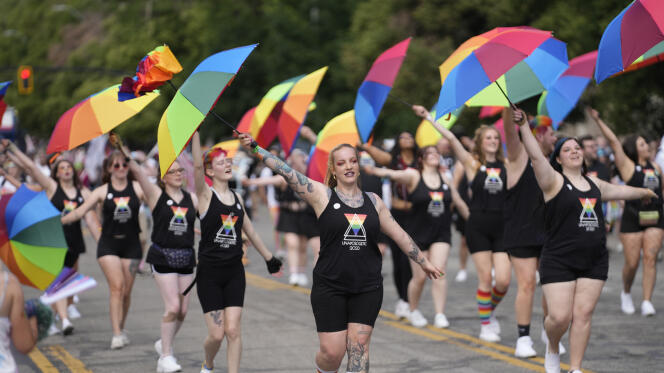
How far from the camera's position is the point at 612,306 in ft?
38.7

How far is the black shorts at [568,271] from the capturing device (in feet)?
23.4

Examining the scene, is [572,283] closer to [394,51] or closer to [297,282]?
[394,51]

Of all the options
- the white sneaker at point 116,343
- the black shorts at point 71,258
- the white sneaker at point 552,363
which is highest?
the black shorts at point 71,258

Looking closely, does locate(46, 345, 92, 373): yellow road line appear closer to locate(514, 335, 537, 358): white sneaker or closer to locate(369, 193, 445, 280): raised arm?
locate(369, 193, 445, 280): raised arm

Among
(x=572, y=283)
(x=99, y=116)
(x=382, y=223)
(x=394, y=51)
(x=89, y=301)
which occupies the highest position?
(x=394, y=51)

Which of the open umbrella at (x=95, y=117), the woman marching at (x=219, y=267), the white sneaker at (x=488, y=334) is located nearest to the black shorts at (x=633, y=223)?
the white sneaker at (x=488, y=334)

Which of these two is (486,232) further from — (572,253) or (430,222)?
(572,253)

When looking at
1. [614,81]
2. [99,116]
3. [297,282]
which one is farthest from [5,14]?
[99,116]

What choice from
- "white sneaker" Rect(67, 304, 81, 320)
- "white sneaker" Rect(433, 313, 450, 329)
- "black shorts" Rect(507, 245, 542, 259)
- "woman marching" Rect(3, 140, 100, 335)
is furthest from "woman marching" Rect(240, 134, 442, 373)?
"white sneaker" Rect(67, 304, 81, 320)

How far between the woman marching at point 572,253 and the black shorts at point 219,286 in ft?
7.81

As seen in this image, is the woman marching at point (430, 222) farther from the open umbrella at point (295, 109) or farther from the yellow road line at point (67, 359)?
the yellow road line at point (67, 359)

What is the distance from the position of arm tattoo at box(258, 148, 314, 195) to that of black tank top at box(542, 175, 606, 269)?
2.08 metres

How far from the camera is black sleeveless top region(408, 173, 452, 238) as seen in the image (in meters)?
10.7

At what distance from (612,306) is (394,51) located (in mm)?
4444
